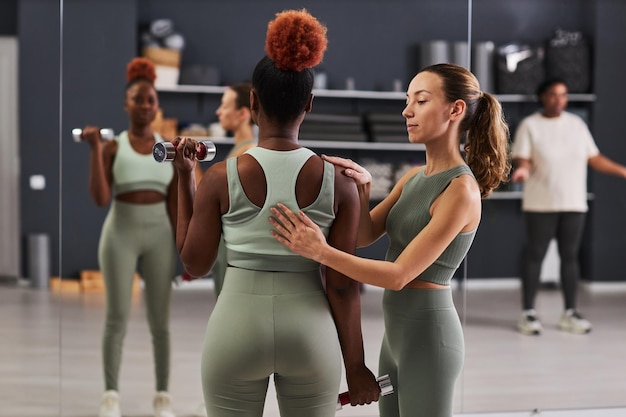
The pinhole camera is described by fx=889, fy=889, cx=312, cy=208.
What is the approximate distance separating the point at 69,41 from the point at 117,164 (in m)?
0.51

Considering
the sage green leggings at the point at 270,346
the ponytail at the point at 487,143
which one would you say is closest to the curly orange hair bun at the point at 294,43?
the sage green leggings at the point at 270,346

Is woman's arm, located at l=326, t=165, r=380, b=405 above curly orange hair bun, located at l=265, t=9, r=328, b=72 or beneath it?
beneath

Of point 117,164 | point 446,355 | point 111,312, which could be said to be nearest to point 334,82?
point 117,164

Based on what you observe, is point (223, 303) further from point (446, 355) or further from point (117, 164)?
point (117, 164)

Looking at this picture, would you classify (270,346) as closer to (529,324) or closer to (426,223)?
(426,223)

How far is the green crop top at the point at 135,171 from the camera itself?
3311 mm

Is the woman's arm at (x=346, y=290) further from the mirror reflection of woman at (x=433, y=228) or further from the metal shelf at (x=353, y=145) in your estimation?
the metal shelf at (x=353, y=145)

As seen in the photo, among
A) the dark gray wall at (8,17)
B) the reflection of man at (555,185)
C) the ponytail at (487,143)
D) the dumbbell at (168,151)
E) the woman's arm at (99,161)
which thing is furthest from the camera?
the reflection of man at (555,185)

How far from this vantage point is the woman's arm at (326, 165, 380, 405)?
1.96 metres

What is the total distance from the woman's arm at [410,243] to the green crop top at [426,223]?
0.03 m

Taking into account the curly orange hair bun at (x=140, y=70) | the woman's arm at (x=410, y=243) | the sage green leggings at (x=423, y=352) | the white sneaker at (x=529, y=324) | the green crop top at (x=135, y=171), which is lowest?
the white sneaker at (x=529, y=324)

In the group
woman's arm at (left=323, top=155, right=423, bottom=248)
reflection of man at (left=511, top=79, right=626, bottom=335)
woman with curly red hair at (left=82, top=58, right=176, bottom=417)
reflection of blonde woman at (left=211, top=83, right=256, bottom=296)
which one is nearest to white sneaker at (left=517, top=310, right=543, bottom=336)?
reflection of man at (left=511, top=79, right=626, bottom=335)

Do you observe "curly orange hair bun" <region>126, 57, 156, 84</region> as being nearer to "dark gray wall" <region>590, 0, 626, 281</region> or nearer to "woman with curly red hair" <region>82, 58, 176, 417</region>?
"woman with curly red hair" <region>82, 58, 176, 417</region>

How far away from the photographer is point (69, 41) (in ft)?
11.0
